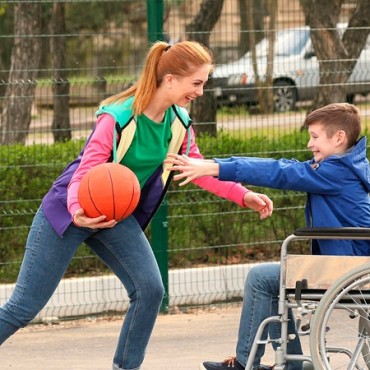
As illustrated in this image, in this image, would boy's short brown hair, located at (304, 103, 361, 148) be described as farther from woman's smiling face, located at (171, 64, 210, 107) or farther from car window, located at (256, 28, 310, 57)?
car window, located at (256, 28, 310, 57)

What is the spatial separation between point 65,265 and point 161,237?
2.88 m

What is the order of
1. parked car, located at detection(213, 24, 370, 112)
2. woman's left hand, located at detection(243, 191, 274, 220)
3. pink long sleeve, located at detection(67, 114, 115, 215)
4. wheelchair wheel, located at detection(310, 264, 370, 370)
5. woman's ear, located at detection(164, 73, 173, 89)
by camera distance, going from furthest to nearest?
parked car, located at detection(213, 24, 370, 112)
woman's left hand, located at detection(243, 191, 274, 220)
woman's ear, located at detection(164, 73, 173, 89)
pink long sleeve, located at detection(67, 114, 115, 215)
wheelchair wheel, located at detection(310, 264, 370, 370)

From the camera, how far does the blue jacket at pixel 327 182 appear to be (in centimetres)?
541

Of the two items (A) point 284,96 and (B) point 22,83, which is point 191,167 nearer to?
(B) point 22,83

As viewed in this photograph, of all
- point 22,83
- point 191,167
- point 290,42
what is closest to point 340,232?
point 191,167

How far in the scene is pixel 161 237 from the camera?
8.45 meters

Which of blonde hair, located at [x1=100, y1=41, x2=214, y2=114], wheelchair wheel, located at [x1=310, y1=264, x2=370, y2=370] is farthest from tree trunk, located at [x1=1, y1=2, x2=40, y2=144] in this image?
wheelchair wheel, located at [x1=310, y1=264, x2=370, y2=370]

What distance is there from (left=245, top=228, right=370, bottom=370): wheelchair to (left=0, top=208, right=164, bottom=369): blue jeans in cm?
57

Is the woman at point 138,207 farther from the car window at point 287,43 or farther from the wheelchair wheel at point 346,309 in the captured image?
the car window at point 287,43

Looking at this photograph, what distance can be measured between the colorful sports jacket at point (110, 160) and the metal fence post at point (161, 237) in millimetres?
2665

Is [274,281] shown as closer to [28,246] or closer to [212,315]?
[28,246]

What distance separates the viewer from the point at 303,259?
5.34 m

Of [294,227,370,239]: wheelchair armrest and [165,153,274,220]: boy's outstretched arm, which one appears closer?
[294,227,370,239]: wheelchair armrest

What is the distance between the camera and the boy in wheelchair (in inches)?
213
